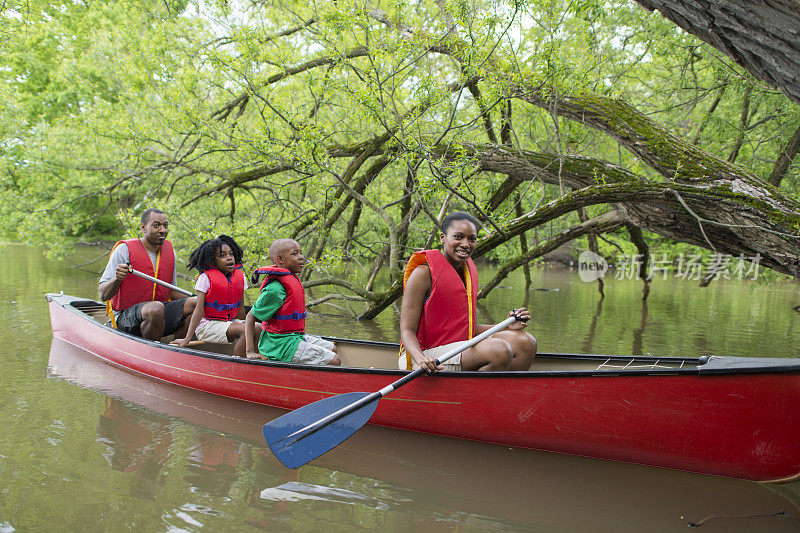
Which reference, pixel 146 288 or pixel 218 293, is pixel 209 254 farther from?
pixel 146 288

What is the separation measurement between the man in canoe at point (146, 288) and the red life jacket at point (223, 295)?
285mm

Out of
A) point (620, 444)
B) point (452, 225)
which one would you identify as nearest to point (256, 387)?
point (452, 225)

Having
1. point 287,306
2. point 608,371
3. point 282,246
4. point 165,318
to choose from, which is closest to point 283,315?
point 287,306

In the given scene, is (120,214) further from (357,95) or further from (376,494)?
(376,494)

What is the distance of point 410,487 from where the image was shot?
116 inches

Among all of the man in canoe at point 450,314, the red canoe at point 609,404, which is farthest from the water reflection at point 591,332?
the man in canoe at point 450,314

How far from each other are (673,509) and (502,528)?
2.97ft

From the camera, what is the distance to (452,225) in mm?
3410

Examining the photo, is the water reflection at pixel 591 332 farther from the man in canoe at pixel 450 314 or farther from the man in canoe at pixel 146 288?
the man in canoe at pixel 146 288

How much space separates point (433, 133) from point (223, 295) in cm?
444

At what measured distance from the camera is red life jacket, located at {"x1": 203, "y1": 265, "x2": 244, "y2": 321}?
15.3 ft

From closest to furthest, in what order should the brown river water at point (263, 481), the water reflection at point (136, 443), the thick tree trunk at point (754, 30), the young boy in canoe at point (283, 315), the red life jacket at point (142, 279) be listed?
the thick tree trunk at point (754, 30) → the brown river water at point (263, 481) → the water reflection at point (136, 443) → the young boy in canoe at point (283, 315) → the red life jacket at point (142, 279)

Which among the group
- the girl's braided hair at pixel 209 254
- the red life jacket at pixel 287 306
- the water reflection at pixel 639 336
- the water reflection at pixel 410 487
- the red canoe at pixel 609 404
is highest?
the girl's braided hair at pixel 209 254

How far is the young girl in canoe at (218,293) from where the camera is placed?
459cm
